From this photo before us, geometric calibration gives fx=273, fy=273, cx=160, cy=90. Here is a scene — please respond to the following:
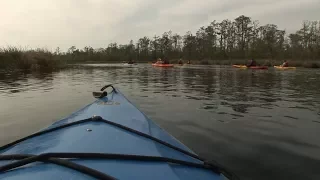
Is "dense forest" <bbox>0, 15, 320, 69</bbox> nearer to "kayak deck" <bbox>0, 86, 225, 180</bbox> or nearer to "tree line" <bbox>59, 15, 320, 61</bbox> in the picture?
"tree line" <bbox>59, 15, 320, 61</bbox>

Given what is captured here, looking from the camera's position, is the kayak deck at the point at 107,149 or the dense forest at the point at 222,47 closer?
the kayak deck at the point at 107,149

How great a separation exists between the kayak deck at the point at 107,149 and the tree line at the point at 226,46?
1593 inches

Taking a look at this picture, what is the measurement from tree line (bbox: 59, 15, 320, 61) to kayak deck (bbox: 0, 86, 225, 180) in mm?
40456

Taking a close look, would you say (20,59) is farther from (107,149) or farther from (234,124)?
(107,149)

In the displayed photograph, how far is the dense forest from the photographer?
154 feet

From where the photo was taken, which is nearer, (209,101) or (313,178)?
(313,178)

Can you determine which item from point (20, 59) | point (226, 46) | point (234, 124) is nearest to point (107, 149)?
point (234, 124)

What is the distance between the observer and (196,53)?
67000mm

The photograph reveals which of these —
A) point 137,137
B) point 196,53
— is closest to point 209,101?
point 137,137

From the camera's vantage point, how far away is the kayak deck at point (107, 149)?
5.93 feet

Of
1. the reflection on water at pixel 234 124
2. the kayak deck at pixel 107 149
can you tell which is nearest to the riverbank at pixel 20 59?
the reflection on water at pixel 234 124

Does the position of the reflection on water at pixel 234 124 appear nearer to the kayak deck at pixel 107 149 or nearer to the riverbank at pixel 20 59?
the kayak deck at pixel 107 149

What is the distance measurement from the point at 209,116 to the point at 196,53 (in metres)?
61.6

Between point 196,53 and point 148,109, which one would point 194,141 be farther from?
point 196,53
